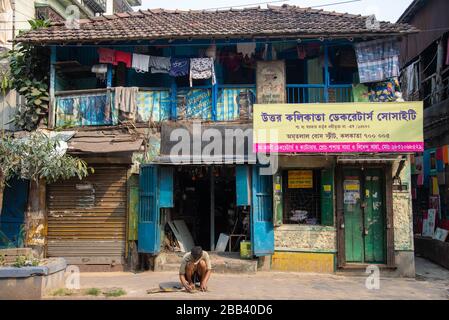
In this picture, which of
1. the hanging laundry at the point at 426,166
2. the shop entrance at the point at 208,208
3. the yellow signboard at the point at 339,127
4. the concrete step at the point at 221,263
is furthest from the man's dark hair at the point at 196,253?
the hanging laundry at the point at 426,166

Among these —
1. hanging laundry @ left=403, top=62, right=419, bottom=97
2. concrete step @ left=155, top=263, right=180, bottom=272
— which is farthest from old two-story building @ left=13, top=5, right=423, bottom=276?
hanging laundry @ left=403, top=62, right=419, bottom=97

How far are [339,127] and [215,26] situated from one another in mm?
4394

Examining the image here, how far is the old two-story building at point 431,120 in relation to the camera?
492 inches

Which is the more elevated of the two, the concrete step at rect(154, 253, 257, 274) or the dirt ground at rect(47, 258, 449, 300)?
the concrete step at rect(154, 253, 257, 274)

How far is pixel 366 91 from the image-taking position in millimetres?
11141

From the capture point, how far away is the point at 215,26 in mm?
11742

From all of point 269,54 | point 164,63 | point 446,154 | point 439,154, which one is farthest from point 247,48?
point 439,154

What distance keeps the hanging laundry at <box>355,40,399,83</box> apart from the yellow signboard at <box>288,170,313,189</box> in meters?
2.74

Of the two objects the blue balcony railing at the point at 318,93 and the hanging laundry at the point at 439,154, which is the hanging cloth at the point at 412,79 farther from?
the blue balcony railing at the point at 318,93

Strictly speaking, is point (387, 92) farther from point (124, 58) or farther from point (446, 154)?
point (124, 58)

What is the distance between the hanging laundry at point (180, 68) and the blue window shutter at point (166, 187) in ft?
8.23

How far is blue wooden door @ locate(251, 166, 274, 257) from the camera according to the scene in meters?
10.4

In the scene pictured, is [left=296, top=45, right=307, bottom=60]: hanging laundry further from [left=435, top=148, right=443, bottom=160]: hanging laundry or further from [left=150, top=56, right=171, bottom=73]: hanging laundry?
[left=435, top=148, right=443, bottom=160]: hanging laundry

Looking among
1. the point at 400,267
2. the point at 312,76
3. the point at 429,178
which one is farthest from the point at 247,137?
the point at 429,178
